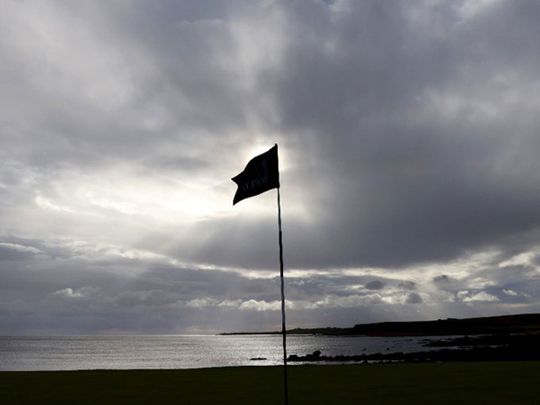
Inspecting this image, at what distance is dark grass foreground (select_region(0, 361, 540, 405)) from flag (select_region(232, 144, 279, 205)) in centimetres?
756

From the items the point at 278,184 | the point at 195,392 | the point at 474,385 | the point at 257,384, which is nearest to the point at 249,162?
the point at 278,184

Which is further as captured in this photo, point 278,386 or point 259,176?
point 278,386

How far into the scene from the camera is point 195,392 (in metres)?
21.0

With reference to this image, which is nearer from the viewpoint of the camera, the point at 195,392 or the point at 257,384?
the point at 195,392

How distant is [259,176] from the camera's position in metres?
16.4

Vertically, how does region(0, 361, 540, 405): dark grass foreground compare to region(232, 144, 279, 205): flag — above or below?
below

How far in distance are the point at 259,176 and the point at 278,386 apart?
1095cm

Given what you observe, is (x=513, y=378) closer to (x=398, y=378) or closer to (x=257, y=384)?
(x=398, y=378)

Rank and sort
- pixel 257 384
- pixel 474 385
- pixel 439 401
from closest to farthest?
1. pixel 439 401
2. pixel 474 385
3. pixel 257 384

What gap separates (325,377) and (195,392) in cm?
802

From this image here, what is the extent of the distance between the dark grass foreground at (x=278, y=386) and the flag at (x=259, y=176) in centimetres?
756

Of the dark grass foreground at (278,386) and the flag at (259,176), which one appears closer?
the flag at (259,176)

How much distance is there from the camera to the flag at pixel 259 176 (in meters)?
16.0

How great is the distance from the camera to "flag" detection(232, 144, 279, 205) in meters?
16.0
